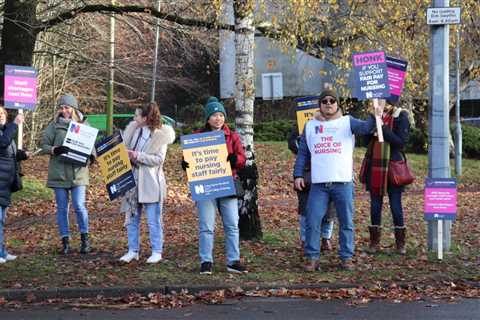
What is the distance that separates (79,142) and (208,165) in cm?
193

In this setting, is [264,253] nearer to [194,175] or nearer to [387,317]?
[194,175]

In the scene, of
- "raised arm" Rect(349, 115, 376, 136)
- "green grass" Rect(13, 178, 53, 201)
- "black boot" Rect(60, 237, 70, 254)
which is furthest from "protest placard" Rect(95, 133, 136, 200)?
"green grass" Rect(13, 178, 53, 201)

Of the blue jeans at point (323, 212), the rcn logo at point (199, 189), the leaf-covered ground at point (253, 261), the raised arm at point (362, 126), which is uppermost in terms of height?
Answer: the raised arm at point (362, 126)

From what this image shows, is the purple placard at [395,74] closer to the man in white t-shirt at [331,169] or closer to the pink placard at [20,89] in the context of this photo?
the man in white t-shirt at [331,169]

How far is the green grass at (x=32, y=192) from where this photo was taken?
56.9 feet

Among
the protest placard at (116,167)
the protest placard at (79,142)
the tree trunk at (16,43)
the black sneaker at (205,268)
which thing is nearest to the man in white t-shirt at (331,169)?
the black sneaker at (205,268)

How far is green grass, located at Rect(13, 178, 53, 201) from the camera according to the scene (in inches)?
683

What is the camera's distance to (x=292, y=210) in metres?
15.8

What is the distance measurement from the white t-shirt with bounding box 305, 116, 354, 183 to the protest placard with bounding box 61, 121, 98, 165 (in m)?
2.80

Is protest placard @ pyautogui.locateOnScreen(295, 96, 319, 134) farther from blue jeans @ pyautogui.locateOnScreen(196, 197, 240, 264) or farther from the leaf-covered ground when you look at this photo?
blue jeans @ pyautogui.locateOnScreen(196, 197, 240, 264)

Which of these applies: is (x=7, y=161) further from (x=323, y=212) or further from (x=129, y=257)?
(x=323, y=212)

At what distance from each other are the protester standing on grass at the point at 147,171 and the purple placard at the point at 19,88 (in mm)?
1532

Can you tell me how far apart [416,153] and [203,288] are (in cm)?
2241

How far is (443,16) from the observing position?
923cm
